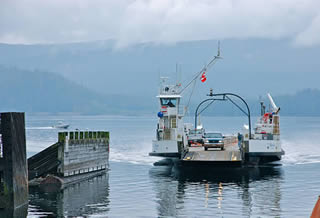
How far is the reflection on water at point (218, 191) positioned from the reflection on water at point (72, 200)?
4.00 meters

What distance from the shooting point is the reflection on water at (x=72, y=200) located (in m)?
34.9

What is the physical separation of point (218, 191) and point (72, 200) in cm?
1101

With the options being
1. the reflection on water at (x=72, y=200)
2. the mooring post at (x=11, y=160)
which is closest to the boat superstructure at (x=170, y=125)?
the reflection on water at (x=72, y=200)

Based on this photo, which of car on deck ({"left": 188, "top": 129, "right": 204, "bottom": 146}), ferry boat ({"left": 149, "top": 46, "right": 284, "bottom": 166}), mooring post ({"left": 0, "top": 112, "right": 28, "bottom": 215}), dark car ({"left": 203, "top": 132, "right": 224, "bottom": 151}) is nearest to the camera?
mooring post ({"left": 0, "top": 112, "right": 28, "bottom": 215})

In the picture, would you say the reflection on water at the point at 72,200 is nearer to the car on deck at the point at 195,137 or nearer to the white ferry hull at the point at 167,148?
the white ferry hull at the point at 167,148

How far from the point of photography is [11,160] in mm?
32156

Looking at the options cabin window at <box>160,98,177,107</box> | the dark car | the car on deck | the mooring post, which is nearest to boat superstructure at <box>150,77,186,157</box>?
cabin window at <box>160,98,177,107</box>

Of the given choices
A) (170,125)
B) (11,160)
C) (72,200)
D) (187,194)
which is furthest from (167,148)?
(11,160)

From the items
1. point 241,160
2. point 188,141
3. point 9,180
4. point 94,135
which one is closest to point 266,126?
point 188,141

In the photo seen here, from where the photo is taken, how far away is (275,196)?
137 feet

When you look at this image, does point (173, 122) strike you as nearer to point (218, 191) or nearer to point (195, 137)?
point (195, 137)

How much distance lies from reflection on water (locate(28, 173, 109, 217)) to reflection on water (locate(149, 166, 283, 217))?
3996mm

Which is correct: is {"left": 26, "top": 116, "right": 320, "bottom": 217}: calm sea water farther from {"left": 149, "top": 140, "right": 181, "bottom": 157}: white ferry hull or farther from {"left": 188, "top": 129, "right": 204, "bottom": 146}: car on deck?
{"left": 188, "top": 129, "right": 204, "bottom": 146}: car on deck

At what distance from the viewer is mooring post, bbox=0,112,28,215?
105 ft
